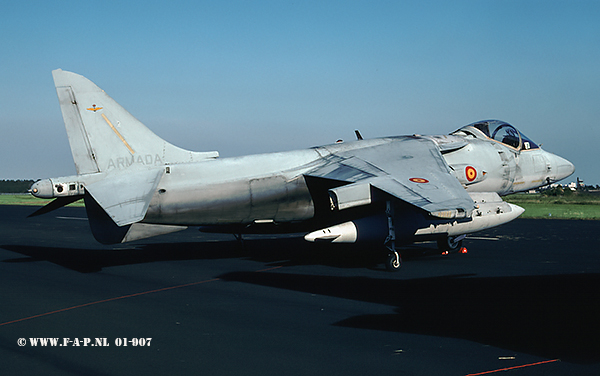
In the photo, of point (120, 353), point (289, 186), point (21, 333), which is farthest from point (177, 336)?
point (289, 186)

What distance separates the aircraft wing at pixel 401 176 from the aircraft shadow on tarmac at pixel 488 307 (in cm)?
169

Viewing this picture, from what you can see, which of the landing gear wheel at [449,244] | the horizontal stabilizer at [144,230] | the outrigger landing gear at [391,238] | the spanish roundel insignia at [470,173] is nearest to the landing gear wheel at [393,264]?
the outrigger landing gear at [391,238]

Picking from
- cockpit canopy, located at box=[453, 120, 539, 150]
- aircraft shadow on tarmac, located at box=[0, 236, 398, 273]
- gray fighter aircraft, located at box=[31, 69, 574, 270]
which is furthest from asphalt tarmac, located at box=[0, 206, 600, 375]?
cockpit canopy, located at box=[453, 120, 539, 150]

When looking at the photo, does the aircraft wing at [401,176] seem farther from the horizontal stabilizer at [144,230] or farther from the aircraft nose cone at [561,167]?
the aircraft nose cone at [561,167]

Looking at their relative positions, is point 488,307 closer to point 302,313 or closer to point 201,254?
point 302,313

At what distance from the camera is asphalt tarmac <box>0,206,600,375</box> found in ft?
19.9

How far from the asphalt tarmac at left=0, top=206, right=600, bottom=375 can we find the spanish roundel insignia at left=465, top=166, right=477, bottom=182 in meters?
2.25

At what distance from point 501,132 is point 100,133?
39.0ft

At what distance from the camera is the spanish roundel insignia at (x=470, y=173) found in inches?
571

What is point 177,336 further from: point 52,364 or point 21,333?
point 21,333

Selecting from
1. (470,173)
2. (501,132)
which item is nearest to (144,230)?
(470,173)

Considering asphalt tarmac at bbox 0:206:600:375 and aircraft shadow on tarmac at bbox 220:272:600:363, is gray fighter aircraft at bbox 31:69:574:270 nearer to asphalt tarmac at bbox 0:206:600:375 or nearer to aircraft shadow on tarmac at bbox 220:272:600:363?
asphalt tarmac at bbox 0:206:600:375

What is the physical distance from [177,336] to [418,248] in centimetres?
1116

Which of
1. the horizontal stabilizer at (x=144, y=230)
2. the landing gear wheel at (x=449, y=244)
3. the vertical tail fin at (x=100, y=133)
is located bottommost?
the landing gear wheel at (x=449, y=244)
